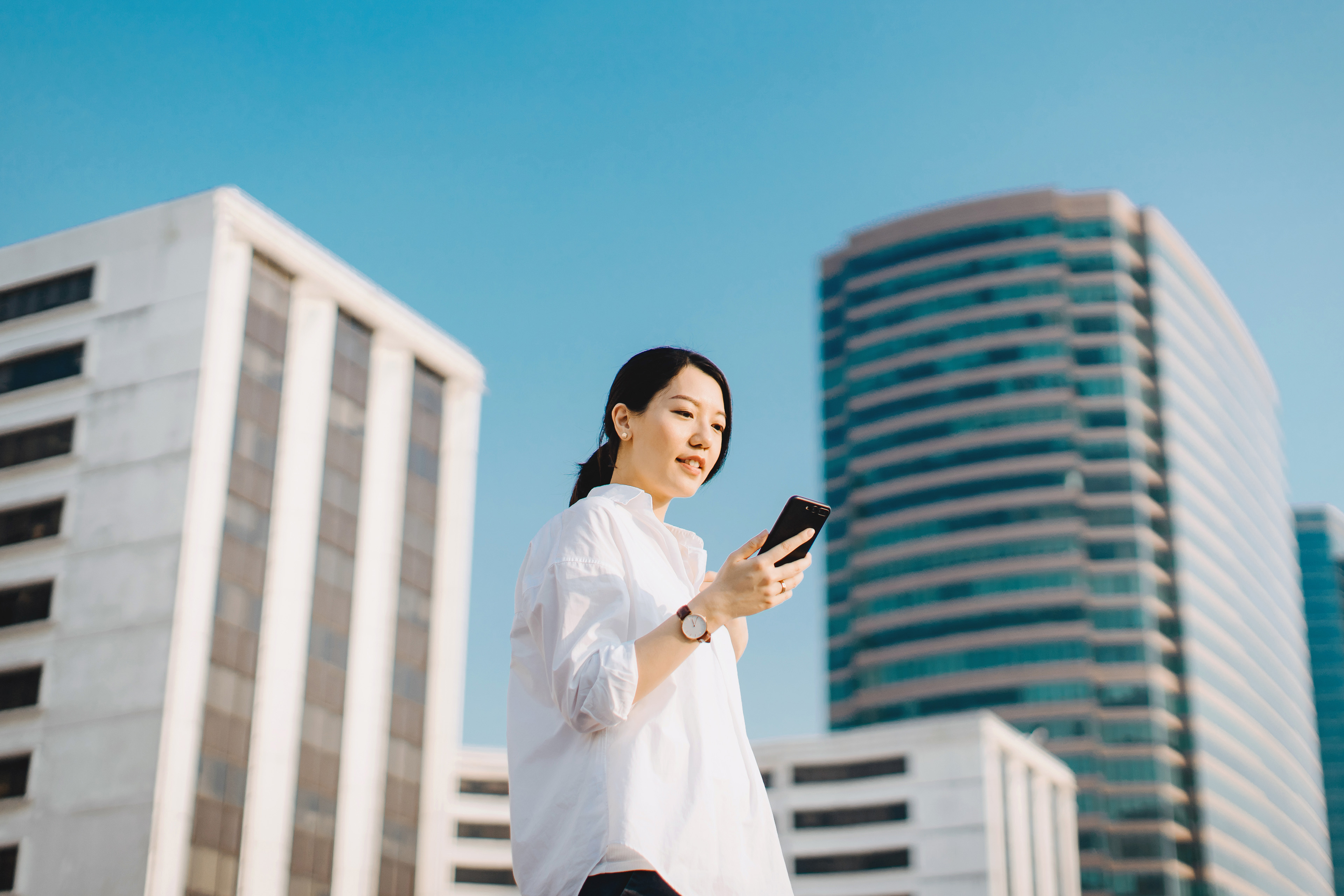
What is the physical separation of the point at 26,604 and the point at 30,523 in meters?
2.98

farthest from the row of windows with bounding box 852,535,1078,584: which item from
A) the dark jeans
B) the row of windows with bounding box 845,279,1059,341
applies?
the dark jeans

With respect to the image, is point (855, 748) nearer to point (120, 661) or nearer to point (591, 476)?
point (120, 661)

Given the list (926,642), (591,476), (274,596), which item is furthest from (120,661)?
(926,642)

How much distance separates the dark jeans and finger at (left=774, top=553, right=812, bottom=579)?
71 cm

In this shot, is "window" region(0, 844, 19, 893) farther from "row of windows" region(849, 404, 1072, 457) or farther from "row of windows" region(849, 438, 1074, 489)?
"row of windows" region(849, 404, 1072, 457)

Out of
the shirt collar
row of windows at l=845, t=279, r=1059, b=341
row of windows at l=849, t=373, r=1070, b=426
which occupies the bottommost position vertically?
the shirt collar

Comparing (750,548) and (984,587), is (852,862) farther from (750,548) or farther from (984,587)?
(750,548)

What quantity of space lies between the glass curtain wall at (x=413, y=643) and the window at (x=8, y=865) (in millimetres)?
11864

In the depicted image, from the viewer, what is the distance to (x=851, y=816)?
283 feet

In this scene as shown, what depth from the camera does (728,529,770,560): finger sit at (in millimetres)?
3160

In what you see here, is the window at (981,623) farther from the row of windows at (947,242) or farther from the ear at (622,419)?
the ear at (622,419)

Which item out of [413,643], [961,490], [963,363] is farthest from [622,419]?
[963,363]

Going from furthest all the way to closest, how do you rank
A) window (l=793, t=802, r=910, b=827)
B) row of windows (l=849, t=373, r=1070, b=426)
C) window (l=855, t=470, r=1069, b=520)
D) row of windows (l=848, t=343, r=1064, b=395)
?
1. row of windows (l=848, t=343, r=1064, b=395)
2. row of windows (l=849, t=373, r=1070, b=426)
3. window (l=855, t=470, r=1069, b=520)
4. window (l=793, t=802, r=910, b=827)

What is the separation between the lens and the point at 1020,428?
116 meters
